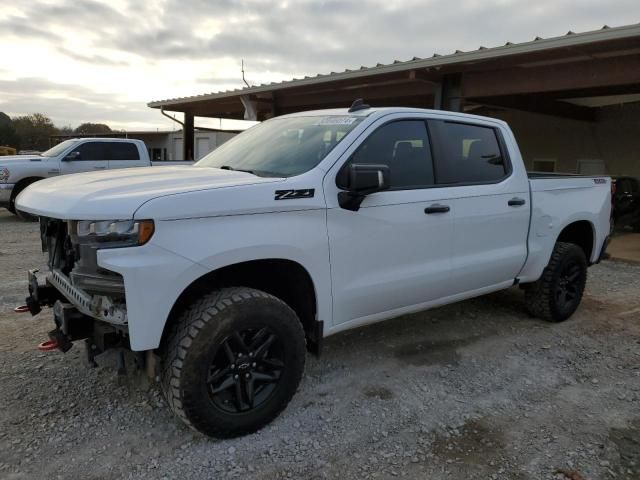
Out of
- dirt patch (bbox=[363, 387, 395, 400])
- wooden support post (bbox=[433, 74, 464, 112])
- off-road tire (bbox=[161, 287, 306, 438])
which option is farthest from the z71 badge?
wooden support post (bbox=[433, 74, 464, 112])

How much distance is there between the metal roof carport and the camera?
8000 mm

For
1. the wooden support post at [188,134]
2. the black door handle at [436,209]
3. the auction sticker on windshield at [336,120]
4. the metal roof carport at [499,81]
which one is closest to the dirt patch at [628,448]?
the black door handle at [436,209]

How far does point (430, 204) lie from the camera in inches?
145

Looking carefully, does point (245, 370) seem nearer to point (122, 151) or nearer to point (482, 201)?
point (482, 201)

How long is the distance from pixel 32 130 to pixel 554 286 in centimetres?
5738

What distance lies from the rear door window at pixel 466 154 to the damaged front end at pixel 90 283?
91.2 inches

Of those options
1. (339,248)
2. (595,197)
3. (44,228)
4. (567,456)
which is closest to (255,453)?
(339,248)

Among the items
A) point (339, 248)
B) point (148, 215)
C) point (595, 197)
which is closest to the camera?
point (148, 215)

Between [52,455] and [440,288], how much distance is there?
107 inches

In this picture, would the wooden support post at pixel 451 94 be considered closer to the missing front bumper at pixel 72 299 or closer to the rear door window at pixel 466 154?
the rear door window at pixel 466 154

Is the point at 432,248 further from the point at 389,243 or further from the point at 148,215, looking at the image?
the point at 148,215

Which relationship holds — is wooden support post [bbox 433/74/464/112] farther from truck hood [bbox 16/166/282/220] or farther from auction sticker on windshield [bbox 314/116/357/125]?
truck hood [bbox 16/166/282/220]

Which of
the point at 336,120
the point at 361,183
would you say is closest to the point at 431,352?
the point at 361,183

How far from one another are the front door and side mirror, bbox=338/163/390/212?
0.21 feet
